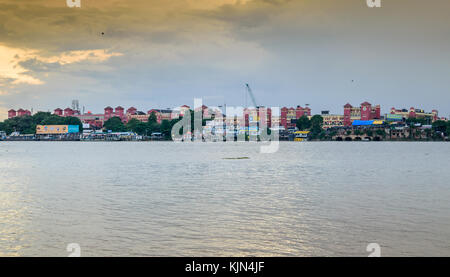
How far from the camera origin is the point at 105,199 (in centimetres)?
2666

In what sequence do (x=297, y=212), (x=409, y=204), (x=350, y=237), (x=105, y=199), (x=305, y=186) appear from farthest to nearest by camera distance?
(x=305, y=186), (x=105, y=199), (x=409, y=204), (x=297, y=212), (x=350, y=237)

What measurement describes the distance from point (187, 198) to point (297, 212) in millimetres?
7451

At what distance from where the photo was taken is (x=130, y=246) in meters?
15.4

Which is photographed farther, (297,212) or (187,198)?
(187,198)

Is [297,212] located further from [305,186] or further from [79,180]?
[79,180]
